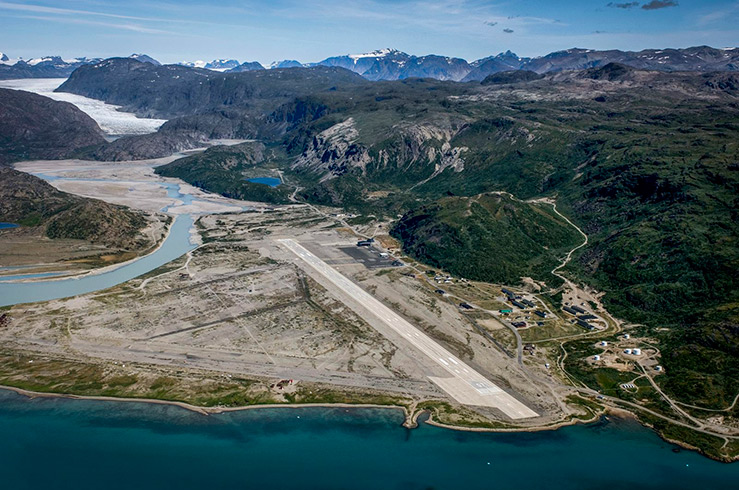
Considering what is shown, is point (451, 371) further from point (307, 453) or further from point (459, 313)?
point (307, 453)

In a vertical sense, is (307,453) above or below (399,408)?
below

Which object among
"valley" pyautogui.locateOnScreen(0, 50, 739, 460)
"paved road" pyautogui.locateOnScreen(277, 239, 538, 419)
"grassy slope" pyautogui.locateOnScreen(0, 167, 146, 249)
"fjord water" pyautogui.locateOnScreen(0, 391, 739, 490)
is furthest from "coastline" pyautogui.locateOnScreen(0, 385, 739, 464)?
"grassy slope" pyautogui.locateOnScreen(0, 167, 146, 249)

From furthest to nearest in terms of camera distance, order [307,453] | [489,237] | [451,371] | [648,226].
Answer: [489,237], [648,226], [451,371], [307,453]

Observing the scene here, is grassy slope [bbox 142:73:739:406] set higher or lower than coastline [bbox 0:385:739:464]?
higher

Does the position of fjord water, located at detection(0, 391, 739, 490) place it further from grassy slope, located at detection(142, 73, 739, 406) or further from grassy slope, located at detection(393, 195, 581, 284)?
grassy slope, located at detection(393, 195, 581, 284)

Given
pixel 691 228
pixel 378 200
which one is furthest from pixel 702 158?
pixel 378 200

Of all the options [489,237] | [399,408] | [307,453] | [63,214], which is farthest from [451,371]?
[63,214]

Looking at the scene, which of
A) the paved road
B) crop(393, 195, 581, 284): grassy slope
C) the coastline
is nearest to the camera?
the coastline
